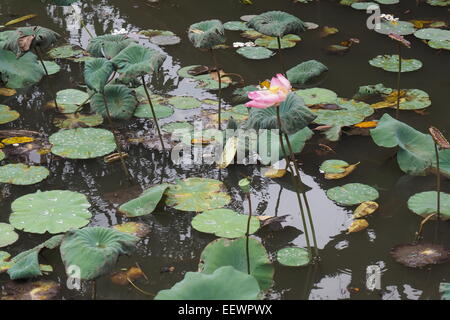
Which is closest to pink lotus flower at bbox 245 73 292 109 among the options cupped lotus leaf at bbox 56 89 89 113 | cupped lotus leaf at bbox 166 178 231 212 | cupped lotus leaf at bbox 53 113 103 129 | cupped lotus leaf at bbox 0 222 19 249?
cupped lotus leaf at bbox 166 178 231 212

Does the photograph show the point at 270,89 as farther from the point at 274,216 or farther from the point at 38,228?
the point at 38,228

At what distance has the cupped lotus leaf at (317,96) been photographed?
4.02 metres

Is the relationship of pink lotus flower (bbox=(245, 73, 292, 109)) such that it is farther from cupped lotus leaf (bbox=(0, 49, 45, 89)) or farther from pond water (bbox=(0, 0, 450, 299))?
cupped lotus leaf (bbox=(0, 49, 45, 89))

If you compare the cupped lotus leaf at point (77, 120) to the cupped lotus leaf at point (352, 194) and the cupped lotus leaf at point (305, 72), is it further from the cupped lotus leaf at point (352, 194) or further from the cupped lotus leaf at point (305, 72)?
the cupped lotus leaf at point (352, 194)

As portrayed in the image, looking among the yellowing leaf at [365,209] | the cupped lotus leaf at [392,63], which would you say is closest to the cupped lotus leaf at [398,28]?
the cupped lotus leaf at [392,63]

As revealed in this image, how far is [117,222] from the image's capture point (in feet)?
10.1

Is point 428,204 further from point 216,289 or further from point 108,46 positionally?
point 108,46

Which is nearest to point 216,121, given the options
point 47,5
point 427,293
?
point 427,293

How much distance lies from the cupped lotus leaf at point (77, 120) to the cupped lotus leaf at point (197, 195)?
0.86 m

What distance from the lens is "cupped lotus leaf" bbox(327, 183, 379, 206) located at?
3.15 meters

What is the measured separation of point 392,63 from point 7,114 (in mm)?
2494

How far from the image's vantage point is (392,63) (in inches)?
180

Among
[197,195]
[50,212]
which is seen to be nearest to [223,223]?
[197,195]
